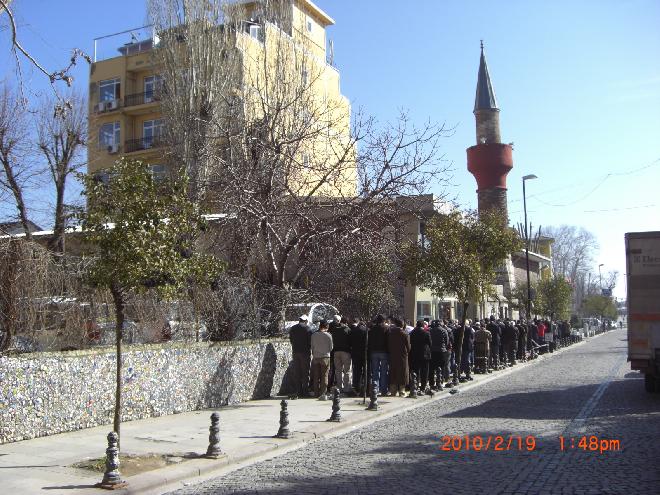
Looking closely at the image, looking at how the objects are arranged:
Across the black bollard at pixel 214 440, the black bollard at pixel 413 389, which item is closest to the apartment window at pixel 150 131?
the black bollard at pixel 413 389

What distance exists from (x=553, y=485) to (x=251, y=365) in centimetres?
873

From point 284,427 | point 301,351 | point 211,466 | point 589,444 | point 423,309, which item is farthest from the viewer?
point 423,309

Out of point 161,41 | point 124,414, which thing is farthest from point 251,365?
point 161,41

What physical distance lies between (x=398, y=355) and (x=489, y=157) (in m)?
41.7

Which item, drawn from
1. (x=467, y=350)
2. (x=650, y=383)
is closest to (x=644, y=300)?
(x=650, y=383)

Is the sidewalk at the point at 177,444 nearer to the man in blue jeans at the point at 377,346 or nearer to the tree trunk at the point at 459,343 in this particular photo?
the man in blue jeans at the point at 377,346

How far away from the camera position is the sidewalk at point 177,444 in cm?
738

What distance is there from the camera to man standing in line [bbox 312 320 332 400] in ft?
47.1

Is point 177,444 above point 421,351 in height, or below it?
below

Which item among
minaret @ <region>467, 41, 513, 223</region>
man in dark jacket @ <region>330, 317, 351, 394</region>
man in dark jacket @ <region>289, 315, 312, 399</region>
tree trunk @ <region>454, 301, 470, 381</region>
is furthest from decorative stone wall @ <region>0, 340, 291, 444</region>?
minaret @ <region>467, 41, 513, 223</region>

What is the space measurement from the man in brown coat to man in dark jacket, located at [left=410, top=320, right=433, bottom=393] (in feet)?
1.68

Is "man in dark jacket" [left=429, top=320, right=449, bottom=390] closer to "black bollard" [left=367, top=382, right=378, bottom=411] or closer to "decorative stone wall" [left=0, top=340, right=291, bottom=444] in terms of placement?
"black bollard" [left=367, top=382, right=378, bottom=411]

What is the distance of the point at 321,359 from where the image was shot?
48.0ft

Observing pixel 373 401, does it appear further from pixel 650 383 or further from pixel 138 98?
pixel 138 98
